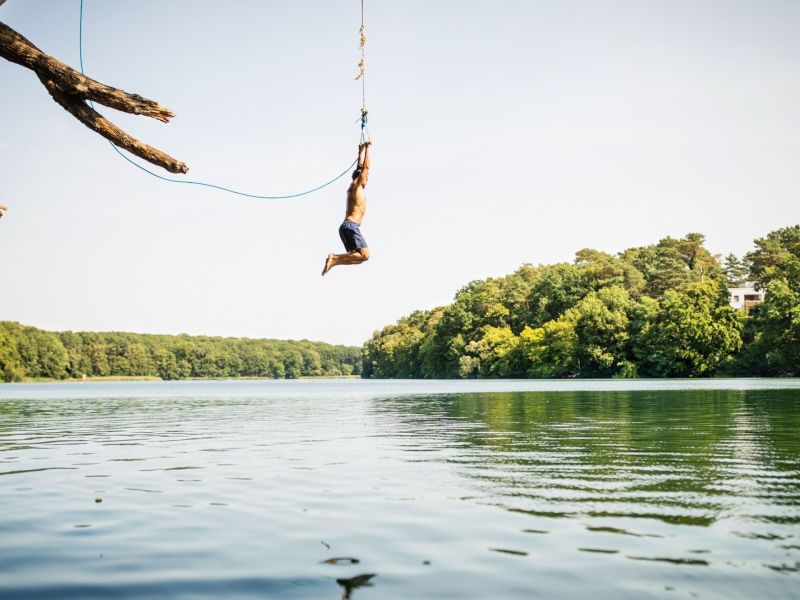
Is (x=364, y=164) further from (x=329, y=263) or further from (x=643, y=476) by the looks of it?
(x=643, y=476)

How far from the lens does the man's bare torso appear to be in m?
16.6

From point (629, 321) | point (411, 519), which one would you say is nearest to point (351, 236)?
point (411, 519)

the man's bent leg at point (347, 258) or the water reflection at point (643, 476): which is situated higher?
the man's bent leg at point (347, 258)

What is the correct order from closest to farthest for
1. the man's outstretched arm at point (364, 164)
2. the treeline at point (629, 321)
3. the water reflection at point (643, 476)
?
the water reflection at point (643, 476)
the man's outstretched arm at point (364, 164)
the treeline at point (629, 321)

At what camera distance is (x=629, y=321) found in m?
126

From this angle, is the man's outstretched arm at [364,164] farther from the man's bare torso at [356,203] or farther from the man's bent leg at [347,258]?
the man's bent leg at [347,258]

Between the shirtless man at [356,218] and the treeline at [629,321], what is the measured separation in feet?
294

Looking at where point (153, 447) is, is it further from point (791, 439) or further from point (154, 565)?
point (791, 439)

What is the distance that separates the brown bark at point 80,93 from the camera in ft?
38.1

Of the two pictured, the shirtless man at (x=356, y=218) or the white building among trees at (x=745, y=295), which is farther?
the white building among trees at (x=745, y=295)

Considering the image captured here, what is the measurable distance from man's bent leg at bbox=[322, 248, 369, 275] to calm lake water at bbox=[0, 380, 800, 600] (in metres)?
4.15

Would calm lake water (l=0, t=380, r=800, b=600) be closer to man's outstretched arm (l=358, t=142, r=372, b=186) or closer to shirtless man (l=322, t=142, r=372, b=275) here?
shirtless man (l=322, t=142, r=372, b=275)

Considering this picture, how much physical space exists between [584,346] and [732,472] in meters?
117

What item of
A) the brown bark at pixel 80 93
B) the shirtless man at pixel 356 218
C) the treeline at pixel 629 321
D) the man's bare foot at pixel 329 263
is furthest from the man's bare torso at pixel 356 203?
the treeline at pixel 629 321
